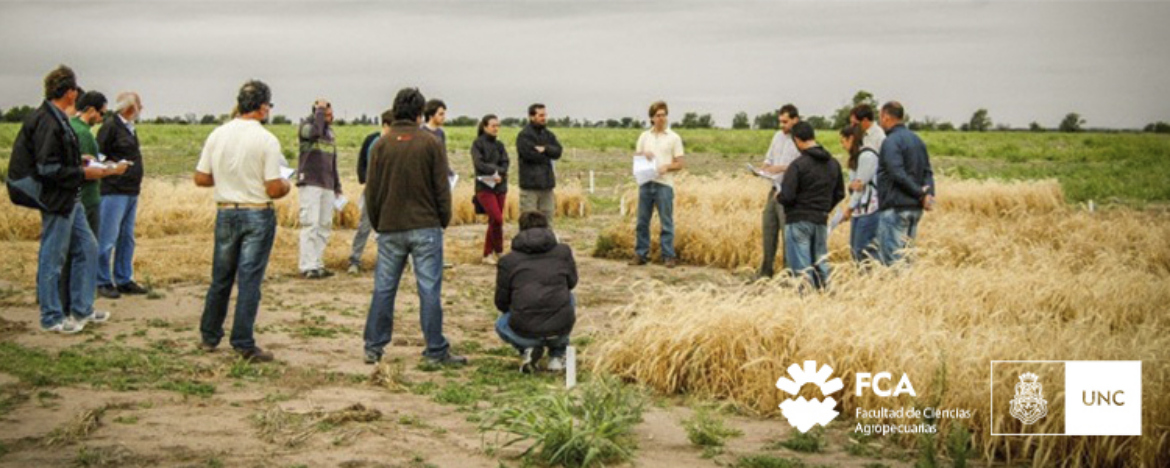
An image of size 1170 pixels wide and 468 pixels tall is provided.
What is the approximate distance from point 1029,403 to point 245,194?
5.35m

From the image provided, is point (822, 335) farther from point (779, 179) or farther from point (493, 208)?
point (493, 208)

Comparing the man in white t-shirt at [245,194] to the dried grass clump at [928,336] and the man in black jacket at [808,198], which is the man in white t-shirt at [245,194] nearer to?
the dried grass clump at [928,336]

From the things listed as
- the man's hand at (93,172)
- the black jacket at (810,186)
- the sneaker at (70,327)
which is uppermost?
the man's hand at (93,172)

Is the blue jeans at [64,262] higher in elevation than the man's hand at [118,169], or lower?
lower

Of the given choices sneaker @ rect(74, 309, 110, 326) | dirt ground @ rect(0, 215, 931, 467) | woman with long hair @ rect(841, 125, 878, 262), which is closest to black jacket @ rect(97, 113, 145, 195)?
dirt ground @ rect(0, 215, 931, 467)

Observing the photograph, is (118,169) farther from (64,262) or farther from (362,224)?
(362,224)

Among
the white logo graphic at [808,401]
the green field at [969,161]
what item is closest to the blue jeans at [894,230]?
the white logo graphic at [808,401]

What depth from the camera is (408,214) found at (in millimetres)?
8125

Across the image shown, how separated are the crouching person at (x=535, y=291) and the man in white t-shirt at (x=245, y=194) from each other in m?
1.73

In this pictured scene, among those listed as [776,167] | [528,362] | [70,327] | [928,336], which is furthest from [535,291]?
[776,167]

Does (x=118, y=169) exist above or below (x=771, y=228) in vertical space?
above

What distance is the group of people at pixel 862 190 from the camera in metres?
10.2

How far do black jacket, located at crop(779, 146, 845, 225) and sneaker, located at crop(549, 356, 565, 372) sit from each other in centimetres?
306

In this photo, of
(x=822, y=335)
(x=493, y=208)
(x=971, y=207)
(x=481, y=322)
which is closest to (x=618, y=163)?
(x=971, y=207)
